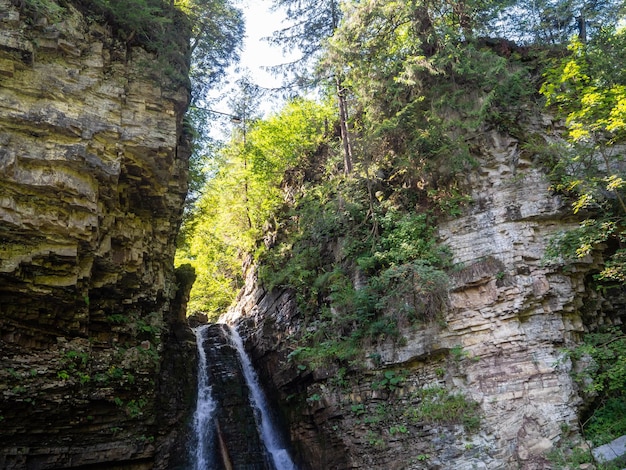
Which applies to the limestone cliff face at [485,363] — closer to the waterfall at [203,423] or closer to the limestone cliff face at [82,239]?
the waterfall at [203,423]

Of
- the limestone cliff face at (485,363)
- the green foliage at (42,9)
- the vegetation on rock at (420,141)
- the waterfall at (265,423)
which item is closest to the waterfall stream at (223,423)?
the waterfall at (265,423)

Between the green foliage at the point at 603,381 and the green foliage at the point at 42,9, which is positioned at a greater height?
the green foliage at the point at 42,9

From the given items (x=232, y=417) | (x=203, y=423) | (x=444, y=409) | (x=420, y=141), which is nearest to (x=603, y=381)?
(x=444, y=409)

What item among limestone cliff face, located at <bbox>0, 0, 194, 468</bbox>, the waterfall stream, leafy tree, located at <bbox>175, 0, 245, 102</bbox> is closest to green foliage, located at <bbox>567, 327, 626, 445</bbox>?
the waterfall stream

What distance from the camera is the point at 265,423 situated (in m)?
13.3

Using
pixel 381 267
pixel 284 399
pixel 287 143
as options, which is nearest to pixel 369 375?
pixel 381 267

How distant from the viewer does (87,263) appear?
387 inches

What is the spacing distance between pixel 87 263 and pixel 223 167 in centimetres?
1314

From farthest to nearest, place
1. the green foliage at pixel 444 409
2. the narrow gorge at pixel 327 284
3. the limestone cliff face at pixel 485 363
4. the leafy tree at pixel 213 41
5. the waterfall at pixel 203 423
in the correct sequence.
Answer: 1. the leafy tree at pixel 213 41
2. the waterfall at pixel 203 423
3. the green foliage at pixel 444 409
4. the narrow gorge at pixel 327 284
5. the limestone cliff face at pixel 485 363

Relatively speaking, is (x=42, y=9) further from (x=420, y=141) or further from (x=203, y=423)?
(x=203, y=423)

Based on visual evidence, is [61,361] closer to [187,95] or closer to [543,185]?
[187,95]

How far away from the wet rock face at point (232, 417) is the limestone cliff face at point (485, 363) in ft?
5.77

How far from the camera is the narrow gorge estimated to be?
8625mm

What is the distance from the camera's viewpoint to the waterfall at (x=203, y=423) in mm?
11739
